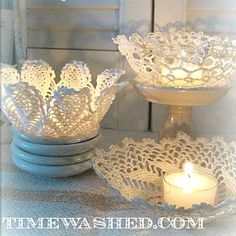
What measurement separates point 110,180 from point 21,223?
82 millimetres

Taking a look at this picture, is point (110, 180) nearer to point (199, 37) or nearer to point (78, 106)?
point (78, 106)

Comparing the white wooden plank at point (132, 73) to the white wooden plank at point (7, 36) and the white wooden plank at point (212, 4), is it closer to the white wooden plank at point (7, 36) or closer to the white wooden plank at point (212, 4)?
the white wooden plank at point (212, 4)

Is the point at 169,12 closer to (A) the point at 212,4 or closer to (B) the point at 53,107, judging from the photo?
(A) the point at 212,4

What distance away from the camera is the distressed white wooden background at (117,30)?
493 mm

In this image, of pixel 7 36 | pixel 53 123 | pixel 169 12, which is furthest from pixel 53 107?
pixel 169 12

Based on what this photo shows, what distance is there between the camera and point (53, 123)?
358 mm

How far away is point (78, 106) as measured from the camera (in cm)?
34

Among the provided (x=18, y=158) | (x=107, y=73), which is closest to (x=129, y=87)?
(x=107, y=73)

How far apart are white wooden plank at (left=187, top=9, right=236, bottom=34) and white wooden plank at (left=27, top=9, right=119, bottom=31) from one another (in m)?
0.11

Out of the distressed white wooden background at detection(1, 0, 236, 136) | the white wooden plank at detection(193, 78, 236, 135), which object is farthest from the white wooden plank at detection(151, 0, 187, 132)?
the white wooden plank at detection(193, 78, 236, 135)

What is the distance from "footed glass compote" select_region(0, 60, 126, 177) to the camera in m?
0.34

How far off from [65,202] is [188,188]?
0.11 metres

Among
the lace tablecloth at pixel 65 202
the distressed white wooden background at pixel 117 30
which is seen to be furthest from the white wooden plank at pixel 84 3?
the lace tablecloth at pixel 65 202

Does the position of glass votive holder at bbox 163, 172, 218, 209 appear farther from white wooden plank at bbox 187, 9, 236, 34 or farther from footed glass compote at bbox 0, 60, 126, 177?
white wooden plank at bbox 187, 9, 236, 34
